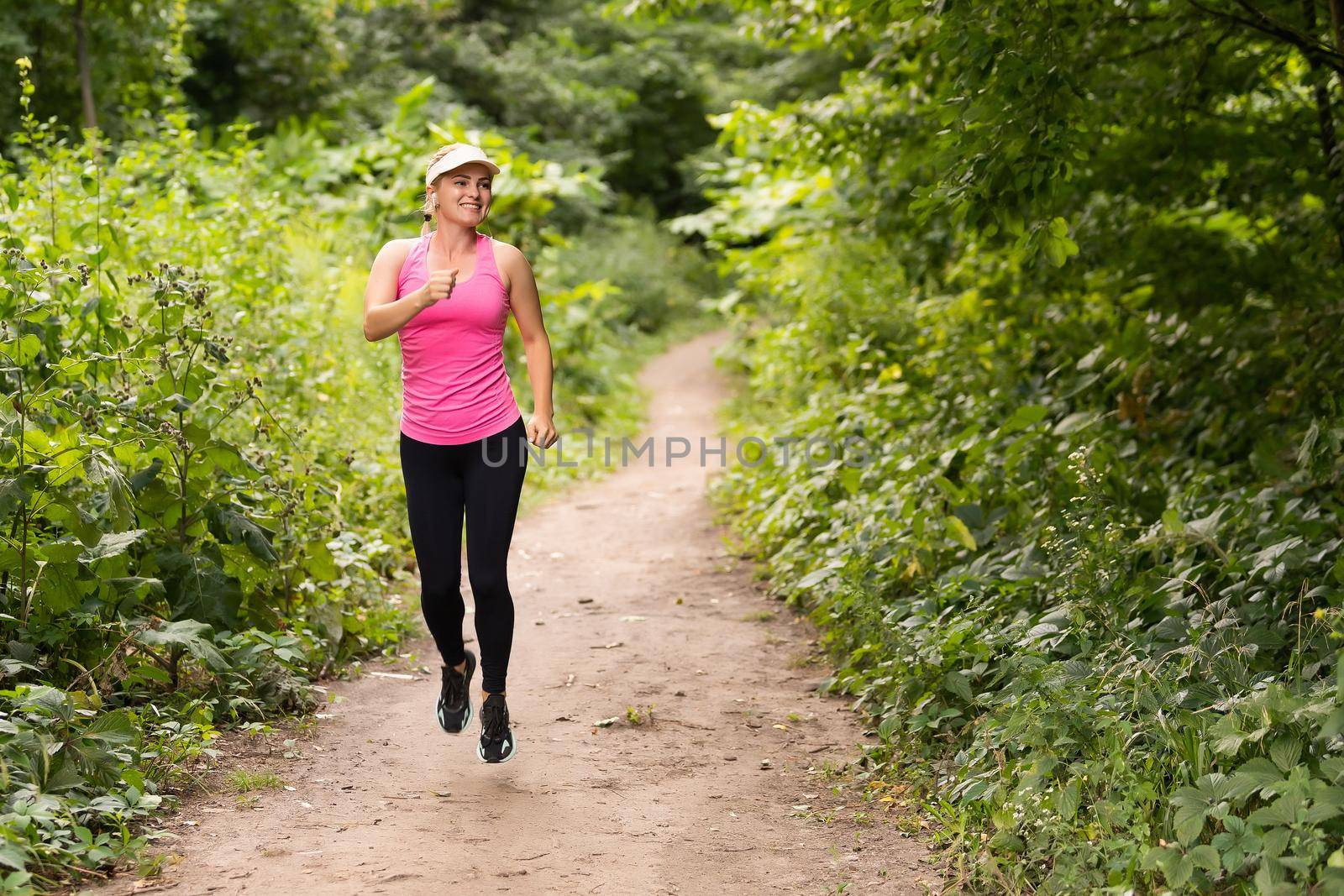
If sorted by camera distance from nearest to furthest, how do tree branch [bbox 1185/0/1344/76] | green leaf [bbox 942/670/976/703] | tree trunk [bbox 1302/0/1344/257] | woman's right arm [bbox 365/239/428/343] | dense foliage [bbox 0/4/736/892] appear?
dense foliage [bbox 0/4/736/892] → woman's right arm [bbox 365/239/428/343] → green leaf [bbox 942/670/976/703] → tree branch [bbox 1185/0/1344/76] → tree trunk [bbox 1302/0/1344/257]

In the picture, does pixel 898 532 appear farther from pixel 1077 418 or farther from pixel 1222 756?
pixel 1222 756

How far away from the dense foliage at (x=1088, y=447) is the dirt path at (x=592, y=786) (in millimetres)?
328

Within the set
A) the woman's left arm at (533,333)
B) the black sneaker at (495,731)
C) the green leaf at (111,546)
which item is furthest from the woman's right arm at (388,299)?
the black sneaker at (495,731)

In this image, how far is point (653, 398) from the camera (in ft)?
54.7

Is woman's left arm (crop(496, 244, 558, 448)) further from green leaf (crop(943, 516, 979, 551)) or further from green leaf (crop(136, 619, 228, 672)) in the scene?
green leaf (crop(943, 516, 979, 551))

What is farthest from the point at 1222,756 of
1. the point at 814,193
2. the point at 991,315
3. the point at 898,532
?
the point at 814,193

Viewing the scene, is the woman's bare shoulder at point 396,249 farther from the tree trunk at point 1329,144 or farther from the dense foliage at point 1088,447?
the tree trunk at point 1329,144

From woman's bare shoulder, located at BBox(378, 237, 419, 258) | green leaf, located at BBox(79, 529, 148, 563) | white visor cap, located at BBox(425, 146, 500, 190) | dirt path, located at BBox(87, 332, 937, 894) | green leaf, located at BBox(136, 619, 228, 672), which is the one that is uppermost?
white visor cap, located at BBox(425, 146, 500, 190)

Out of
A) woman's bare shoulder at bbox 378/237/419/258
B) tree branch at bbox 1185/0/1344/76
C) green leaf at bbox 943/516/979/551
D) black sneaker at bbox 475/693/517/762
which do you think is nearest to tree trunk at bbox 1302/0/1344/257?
tree branch at bbox 1185/0/1344/76

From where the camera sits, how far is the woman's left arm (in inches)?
167

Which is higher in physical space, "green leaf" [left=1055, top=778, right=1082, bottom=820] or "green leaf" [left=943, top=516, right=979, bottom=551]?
"green leaf" [left=943, top=516, right=979, bottom=551]

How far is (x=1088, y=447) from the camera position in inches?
228

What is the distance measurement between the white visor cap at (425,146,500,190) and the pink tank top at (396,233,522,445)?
22 cm

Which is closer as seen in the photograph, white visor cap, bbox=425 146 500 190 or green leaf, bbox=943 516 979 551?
white visor cap, bbox=425 146 500 190
